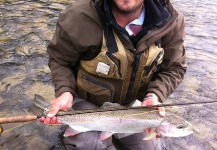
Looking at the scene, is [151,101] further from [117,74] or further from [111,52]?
[111,52]

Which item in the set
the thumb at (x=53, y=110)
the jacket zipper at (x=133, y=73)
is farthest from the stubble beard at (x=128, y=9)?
the thumb at (x=53, y=110)

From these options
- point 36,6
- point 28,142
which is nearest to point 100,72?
point 28,142

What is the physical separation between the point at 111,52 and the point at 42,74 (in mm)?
2354

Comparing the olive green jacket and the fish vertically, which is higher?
the olive green jacket

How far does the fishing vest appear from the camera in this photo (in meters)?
3.02

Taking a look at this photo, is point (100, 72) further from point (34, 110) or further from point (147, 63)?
point (34, 110)

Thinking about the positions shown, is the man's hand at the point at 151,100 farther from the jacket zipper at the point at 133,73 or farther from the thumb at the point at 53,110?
the thumb at the point at 53,110

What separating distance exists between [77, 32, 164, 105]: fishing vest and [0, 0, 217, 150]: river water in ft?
2.55

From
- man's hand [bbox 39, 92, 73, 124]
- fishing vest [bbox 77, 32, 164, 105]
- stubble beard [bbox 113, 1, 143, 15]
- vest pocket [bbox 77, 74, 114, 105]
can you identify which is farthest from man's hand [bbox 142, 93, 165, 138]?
stubble beard [bbox 113, 1, 143, 15]

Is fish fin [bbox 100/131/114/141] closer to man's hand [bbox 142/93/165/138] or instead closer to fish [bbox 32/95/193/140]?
fish [bbox 32/95/193/140]

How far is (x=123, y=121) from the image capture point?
296 cm

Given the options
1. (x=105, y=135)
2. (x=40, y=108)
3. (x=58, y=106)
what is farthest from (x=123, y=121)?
(x=40, y=108)

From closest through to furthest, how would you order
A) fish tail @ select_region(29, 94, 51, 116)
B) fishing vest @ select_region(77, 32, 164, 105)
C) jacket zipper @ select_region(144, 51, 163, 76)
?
fish tail @ select_region(29, 94, 51, 116), fishing vest @ select_region(77, 32, 164, 105), jacket zipper @ select_region(144, 51, 163, 76)

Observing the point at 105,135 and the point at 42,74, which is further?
the point at 42,74
